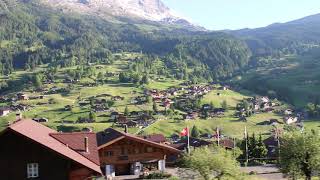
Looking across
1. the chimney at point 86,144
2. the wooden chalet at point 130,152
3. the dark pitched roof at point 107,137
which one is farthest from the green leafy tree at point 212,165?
the dark pitched roof at point 107,137

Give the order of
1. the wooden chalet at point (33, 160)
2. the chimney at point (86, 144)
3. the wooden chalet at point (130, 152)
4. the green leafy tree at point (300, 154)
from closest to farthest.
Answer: the wooden chalet at point (33, 160)
the chimney at point (86, 144)
the green leafy tree at point (300, 154)
the wooden chalet at point (130, 152)

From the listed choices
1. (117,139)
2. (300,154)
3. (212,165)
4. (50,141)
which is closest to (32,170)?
(50,141)

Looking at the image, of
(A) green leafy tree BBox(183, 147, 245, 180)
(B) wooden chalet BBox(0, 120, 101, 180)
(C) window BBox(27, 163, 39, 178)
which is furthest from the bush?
(C) window BBox(27, 163, 39, 178)

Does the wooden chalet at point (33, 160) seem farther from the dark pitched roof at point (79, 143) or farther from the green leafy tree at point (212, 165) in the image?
the green leafy tree at point (212, 165)

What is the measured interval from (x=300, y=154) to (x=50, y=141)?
90.6ft

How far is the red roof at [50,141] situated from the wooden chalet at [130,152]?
37.1 meters

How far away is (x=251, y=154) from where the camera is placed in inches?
4355

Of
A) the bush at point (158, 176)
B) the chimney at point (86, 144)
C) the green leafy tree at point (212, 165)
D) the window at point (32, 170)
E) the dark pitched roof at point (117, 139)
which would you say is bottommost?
the bush at point (158, 176)

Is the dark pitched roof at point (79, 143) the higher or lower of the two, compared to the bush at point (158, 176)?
higher

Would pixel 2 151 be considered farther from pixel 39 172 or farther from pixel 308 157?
pixel 308 157

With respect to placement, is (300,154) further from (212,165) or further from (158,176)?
(158,176)

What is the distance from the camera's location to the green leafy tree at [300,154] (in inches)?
2271

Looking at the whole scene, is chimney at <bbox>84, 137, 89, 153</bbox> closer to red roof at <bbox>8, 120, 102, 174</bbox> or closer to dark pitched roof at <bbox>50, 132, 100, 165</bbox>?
dark pitched roof at <bbox>50, 132, 100, 165</bbox>

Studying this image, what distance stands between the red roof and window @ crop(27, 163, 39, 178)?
209cm
